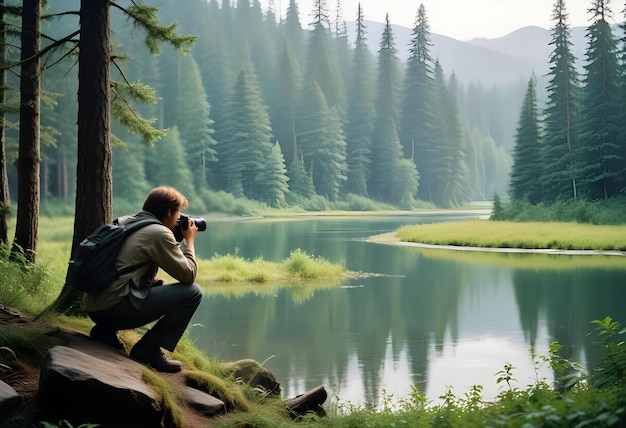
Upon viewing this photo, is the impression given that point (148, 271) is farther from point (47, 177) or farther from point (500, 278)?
point (47, 177)

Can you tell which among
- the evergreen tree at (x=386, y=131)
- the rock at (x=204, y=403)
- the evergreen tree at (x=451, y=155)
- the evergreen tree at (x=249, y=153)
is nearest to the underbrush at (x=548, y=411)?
the rock at (x=204, y=403)

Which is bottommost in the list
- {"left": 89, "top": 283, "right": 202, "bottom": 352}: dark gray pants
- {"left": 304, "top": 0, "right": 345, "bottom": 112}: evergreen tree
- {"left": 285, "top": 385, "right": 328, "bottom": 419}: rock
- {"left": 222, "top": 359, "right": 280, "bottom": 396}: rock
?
{"left": 285, "top": 385, "right": 328, "bottom": 419}: rock

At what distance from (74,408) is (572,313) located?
427 inches

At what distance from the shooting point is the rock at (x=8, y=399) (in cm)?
343

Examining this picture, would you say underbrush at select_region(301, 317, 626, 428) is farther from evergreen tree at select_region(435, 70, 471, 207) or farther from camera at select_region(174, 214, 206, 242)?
evergreen tree at select_region(435, 70, 471, 207)

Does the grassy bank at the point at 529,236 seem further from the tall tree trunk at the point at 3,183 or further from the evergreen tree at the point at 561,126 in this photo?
the tall tree trunk at the point at 3,183

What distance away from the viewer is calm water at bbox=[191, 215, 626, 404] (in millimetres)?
8398

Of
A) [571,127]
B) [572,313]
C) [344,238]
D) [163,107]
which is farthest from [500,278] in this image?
[163,107]

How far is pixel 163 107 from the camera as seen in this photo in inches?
2223

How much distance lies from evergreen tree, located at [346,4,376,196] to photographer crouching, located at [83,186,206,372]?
164 feet

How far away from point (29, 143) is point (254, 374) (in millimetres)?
4240

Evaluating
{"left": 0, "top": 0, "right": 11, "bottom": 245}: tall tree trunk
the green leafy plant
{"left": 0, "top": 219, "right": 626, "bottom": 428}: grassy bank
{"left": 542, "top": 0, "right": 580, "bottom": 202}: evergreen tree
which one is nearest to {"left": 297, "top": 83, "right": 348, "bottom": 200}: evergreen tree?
{"left": 542, "top": 0, "right": 580, "bottom": 202}: evergreen tree

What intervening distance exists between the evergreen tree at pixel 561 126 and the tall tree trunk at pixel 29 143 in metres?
25.4

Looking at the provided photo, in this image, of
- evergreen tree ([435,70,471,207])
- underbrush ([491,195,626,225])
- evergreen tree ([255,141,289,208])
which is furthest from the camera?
evergreen tree ([435,70,471,207])
